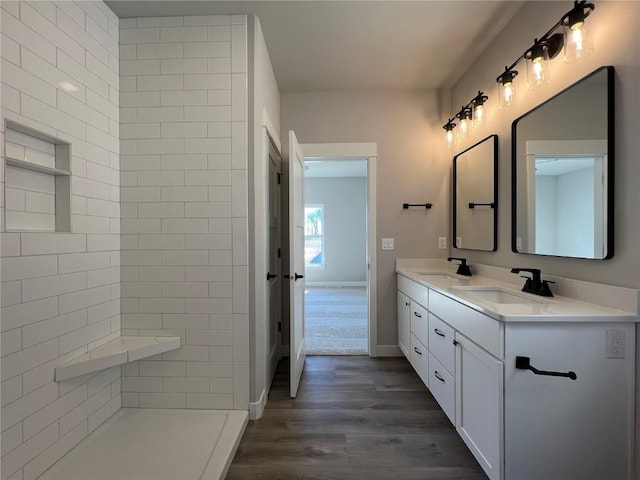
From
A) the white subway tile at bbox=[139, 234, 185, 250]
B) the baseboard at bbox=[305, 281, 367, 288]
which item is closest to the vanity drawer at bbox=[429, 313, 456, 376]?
the white subway tile at bbox=[139, 234, 185, 250]

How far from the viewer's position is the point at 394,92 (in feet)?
10.0

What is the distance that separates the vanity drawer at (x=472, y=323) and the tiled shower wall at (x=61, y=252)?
83.6 inches

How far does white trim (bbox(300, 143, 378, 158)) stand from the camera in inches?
120

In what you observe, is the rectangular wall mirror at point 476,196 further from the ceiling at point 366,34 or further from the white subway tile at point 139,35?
the white subway tile at point 139,35

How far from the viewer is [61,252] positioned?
62.2 inches

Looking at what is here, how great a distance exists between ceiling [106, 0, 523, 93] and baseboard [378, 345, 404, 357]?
2.59 metres

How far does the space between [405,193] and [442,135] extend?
693 millimetres

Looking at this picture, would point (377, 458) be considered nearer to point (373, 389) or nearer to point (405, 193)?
point (373, 389)

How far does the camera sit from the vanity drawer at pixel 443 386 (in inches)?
70.9

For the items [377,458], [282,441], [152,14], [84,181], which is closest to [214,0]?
[152,14]

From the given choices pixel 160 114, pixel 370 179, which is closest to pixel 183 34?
pixel 160 114

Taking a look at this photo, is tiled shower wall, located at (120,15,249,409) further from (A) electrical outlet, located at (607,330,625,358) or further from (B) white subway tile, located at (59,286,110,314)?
(A) electrical outlet, located at (607,330,625,358)

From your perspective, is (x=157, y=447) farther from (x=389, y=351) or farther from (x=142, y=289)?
(x=389, y=351)

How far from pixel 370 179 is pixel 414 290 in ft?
3.91
